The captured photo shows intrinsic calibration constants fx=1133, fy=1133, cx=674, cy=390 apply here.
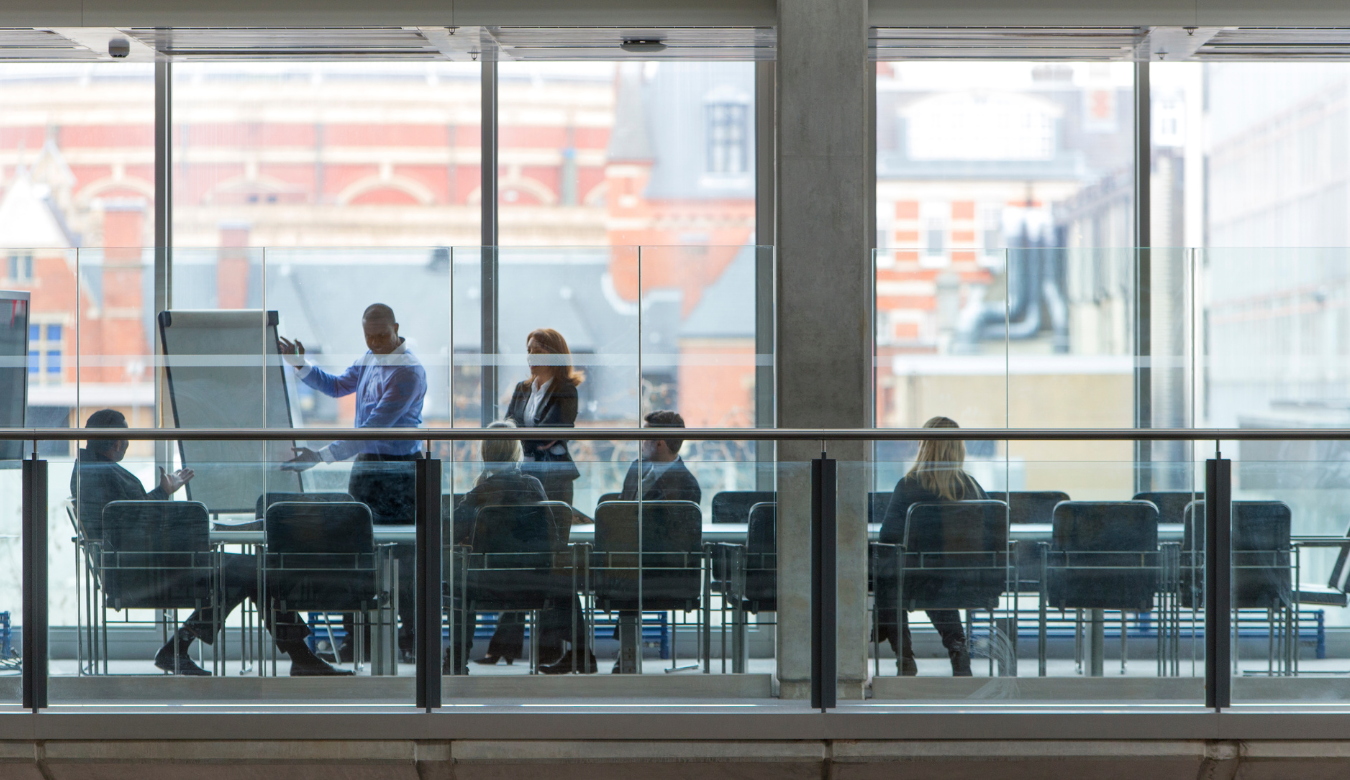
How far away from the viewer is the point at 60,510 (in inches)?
144

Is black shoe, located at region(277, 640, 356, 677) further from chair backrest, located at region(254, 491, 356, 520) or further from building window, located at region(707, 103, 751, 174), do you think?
building window, located at region(707, 103, 751, 174)

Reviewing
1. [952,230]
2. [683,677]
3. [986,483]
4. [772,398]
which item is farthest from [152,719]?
[952,230]

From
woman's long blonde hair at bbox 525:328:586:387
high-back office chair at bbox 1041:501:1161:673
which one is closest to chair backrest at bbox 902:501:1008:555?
high-back office chair at bbox 1041:501:1161:673

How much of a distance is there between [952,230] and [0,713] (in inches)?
205

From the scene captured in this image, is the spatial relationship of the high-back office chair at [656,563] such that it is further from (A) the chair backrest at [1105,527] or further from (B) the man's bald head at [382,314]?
(B) the man's bald head at [382,314]

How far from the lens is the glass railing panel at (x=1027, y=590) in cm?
368

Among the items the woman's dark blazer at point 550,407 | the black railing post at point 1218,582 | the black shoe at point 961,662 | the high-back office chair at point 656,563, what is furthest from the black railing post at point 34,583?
the black railing post at point 1218,582

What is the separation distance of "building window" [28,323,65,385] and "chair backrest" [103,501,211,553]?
237cm

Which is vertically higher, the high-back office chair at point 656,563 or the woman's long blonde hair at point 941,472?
the woman's long blonde hair at point 941,472

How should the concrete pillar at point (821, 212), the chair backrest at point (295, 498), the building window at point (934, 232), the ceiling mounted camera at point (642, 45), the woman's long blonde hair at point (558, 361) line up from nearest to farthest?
1. the chair backrest at point (295, 498)
2. the concrete pillar at point (821, 212)
3. the woman's long blonde hair at point (558, 361)
4. the ceiling mounted camera at point (642, 45)
5. the building window at point (934, 232)

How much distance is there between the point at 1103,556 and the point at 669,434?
1474 millimetres

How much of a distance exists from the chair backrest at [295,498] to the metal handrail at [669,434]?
0.59ft

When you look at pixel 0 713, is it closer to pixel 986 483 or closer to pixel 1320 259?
pixel 986 483

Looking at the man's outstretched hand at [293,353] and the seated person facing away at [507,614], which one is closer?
the seated person facing away at [507,614]
